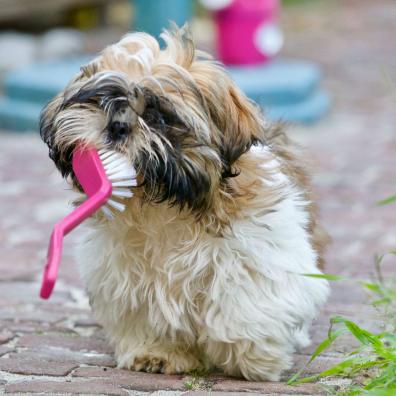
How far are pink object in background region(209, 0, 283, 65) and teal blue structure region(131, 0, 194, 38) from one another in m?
0.43

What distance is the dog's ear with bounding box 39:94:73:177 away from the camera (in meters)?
3.61

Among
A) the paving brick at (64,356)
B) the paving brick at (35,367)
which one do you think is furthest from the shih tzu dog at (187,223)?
the paving brick at (35,367)

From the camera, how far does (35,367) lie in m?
3.97

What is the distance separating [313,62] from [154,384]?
1098 centimetres

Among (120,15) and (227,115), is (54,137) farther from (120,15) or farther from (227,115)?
(120,15)

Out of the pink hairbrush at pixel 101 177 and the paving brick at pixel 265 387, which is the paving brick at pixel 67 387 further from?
the pink hairbrush at pixel 101 177

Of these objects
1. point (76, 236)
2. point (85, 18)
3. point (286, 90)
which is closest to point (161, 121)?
point (76, 236)

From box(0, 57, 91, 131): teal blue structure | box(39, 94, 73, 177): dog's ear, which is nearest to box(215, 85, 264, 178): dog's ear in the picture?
box(39, 94, 73, 177): dog's ear

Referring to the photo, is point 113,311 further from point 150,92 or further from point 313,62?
Result: point 313,62

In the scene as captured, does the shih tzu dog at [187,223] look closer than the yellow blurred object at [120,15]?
Yes

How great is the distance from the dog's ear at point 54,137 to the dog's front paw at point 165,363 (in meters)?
0.81

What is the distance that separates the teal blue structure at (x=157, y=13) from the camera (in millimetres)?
11336

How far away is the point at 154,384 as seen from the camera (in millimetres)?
3797

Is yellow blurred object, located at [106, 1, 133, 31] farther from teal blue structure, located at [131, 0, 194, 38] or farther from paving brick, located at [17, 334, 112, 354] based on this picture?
paving brick, located at [17, 334, 112, 354]
